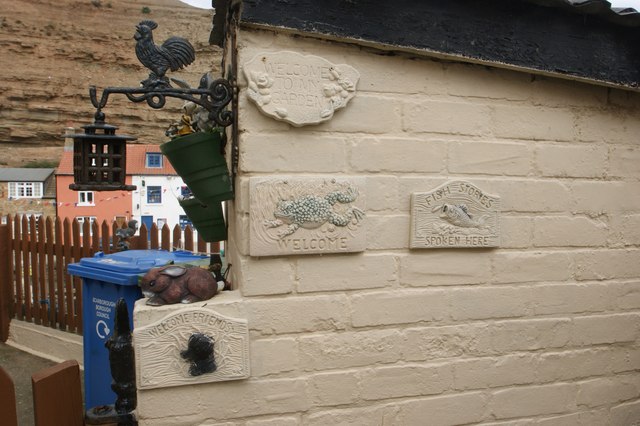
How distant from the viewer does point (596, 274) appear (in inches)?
103

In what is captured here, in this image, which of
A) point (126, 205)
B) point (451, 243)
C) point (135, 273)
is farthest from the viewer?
point (126, 205)

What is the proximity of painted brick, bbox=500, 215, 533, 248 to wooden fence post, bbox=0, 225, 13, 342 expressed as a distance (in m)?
6.58

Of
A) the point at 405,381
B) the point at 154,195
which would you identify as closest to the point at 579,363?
the point at 405,381

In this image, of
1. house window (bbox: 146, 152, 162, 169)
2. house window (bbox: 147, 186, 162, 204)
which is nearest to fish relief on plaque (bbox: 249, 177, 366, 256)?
house window (bbox: 147, 186, 162, 204)

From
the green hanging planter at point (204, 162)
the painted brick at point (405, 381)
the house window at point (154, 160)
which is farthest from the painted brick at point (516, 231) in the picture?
the house window at point (154, 160)

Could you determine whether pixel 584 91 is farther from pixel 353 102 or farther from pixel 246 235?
pixel 246 235

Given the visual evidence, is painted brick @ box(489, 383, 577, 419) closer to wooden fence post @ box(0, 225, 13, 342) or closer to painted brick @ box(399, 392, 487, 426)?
painted brick @ box(399, 392, 487, 426)

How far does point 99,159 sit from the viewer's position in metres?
2.87

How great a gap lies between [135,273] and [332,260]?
4.66 feet

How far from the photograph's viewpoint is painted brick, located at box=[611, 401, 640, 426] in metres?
2.69

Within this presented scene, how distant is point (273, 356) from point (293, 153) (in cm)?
85

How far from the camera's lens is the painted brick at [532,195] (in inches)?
96.0

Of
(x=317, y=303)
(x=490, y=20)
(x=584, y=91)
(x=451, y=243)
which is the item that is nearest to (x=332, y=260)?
(x=317, y=303)

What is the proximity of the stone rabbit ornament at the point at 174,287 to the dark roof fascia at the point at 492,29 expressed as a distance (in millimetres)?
1058
